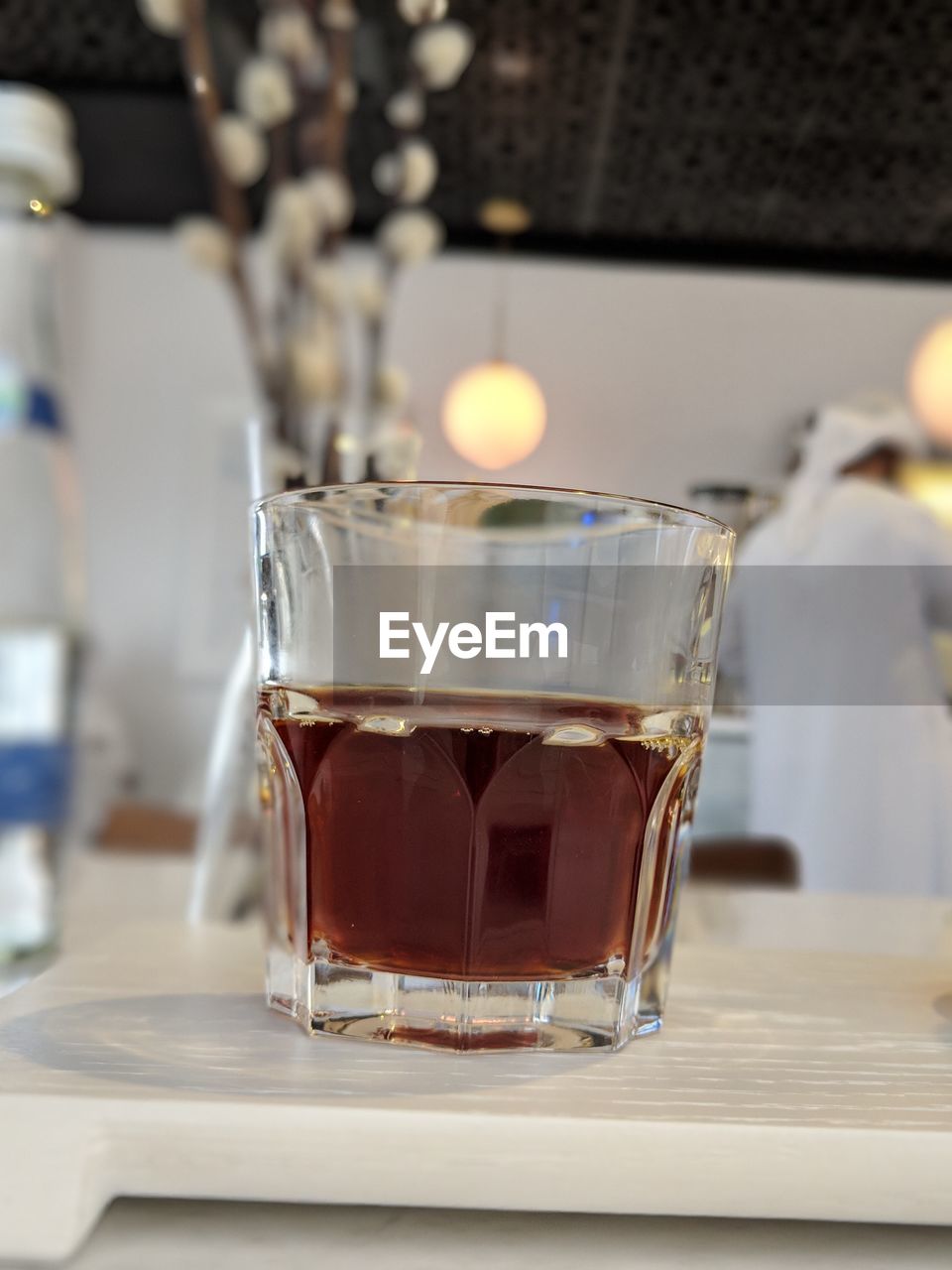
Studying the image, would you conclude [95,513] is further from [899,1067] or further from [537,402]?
[899,1067]

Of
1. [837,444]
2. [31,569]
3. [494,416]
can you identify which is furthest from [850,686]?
[494,416]

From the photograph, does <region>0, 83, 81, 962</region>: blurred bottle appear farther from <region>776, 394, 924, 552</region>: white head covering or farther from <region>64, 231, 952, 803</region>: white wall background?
<region>64, 231, 952, 803</region>: white wall background

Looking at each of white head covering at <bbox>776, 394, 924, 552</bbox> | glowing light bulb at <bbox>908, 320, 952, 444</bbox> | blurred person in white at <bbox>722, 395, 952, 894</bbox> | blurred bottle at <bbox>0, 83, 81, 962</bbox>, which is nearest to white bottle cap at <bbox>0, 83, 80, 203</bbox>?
blurred bottle at <bbox>0, 83, 81, 962</bbox>

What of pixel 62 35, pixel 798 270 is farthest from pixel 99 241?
pixel 798 270

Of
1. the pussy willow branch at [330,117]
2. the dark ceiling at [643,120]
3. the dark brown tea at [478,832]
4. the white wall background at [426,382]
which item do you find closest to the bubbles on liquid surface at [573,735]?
the dark brown tea at [478,832]

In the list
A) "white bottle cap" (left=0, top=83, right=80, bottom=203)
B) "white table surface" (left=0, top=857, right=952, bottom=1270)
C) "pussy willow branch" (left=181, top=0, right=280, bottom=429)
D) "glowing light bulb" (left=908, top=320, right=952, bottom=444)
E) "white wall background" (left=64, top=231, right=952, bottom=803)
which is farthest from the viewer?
"white wall background" (left=64, top=231, right=952, bottom=803)

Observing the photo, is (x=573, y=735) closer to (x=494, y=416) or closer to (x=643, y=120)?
(x=494, y=416)

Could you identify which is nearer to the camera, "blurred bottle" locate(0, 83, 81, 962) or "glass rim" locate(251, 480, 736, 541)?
"glass rim" locate(251, 480, 736, 541)
